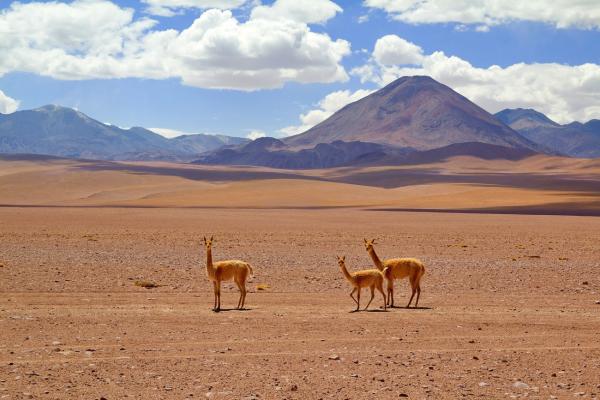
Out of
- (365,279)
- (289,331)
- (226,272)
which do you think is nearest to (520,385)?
(289,331)

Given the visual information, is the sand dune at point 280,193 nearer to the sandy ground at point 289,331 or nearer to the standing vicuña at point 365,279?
the sandy ground at point 289,331

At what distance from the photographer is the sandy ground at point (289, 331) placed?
27.9 feet

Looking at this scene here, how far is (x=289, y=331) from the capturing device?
11703mm

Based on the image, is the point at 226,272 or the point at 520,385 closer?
the point at 520,385

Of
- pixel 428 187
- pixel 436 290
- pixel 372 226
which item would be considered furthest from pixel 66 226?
pixel 428 187

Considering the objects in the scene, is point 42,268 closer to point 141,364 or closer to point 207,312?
point 207,312

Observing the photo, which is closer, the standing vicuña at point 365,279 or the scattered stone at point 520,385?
the scattered stone at point 520,385

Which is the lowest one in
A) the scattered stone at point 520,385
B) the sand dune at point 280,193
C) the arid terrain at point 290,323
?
the sand dune at point 280,193

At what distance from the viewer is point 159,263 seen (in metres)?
22.5

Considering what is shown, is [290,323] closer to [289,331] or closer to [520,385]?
[289,331]

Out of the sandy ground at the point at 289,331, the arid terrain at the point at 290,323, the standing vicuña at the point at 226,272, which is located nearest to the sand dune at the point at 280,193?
the arid terrain at the point at 290,323

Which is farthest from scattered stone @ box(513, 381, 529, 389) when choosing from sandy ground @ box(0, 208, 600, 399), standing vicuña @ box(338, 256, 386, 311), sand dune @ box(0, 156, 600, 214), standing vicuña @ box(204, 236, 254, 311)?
sand dune @ box(0, 156, 600, 214)

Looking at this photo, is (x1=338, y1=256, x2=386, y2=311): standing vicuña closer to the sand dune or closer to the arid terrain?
the arid terrain

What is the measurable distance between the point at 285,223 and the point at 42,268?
90.7 feet
